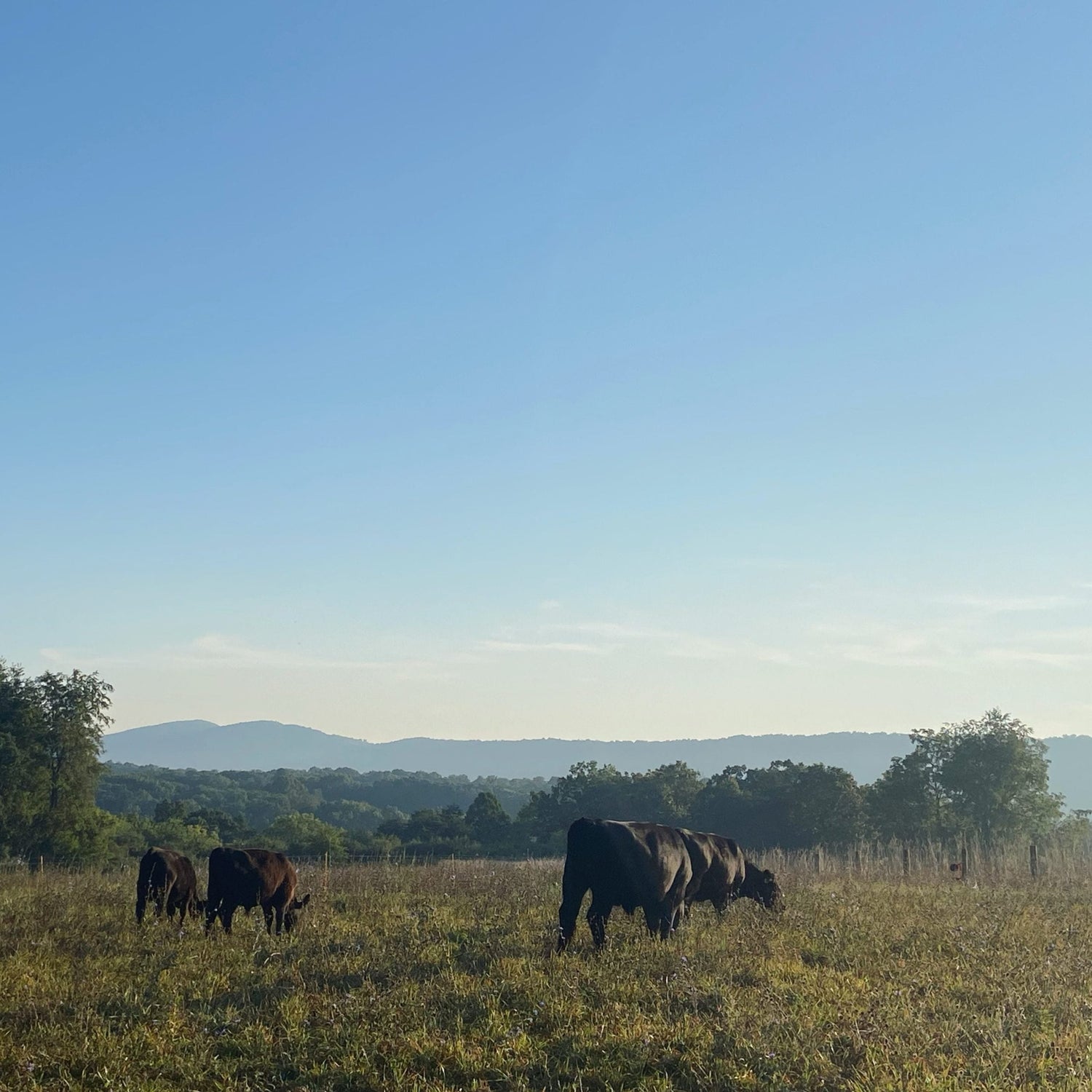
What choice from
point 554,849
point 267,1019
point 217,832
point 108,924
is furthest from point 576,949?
point 217,832

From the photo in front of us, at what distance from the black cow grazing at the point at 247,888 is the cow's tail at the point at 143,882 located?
1.36 metres

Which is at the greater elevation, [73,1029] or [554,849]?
[73,1029]

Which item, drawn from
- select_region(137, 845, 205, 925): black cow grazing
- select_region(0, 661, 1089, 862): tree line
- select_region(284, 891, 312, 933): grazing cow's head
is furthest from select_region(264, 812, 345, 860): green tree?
select_region(284, 891, 312, 933): grazing cow's head

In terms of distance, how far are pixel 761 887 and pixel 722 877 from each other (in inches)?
70.9

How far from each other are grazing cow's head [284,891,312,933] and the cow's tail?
2.44 meters

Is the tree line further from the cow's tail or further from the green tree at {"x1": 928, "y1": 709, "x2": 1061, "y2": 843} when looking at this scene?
the cow's tail

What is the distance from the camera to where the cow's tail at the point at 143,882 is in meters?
15.6

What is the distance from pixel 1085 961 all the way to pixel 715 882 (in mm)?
6610

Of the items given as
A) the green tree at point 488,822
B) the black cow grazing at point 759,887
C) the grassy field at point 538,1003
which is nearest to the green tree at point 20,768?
the green tree at point 488,822

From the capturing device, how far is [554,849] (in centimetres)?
6838

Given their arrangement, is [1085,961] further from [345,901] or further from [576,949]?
[345,901]

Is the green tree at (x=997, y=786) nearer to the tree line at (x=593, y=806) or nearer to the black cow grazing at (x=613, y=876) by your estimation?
the tree line at (x=593, y=806)

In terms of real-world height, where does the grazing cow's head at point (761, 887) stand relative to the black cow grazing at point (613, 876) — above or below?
below

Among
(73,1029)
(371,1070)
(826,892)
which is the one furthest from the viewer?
(826,892)
